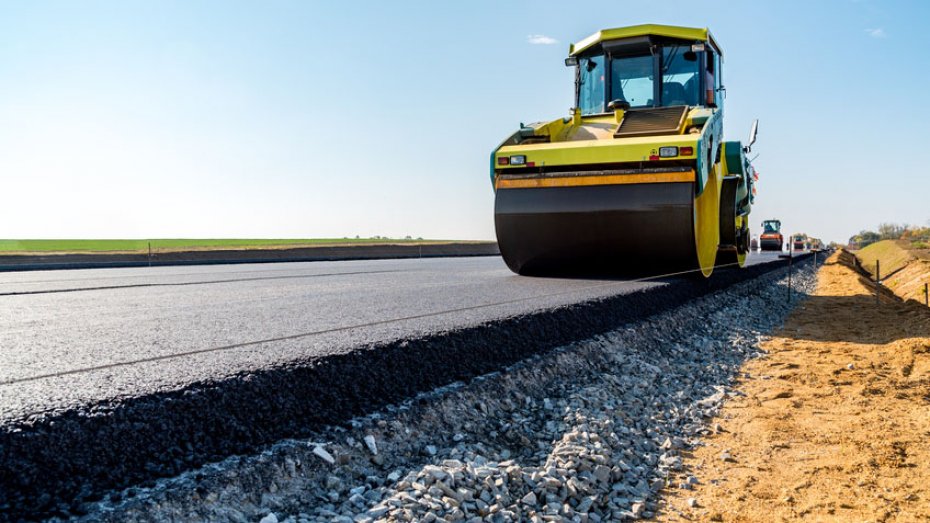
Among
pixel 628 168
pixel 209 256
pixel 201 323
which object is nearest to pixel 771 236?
pixel 209 256

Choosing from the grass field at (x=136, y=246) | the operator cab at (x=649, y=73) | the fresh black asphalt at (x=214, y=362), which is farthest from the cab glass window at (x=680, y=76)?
the grass field at (x=136, y=246)

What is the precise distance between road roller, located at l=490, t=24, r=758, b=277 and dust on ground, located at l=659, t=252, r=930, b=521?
1717 millimetres

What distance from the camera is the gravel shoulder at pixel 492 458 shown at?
101 inches

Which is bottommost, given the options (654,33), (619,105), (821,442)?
(821,442)

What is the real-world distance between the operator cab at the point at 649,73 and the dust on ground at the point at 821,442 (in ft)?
11.9

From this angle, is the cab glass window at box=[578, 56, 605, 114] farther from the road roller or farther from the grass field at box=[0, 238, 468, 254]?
the grass field at box=[0, 238, 468, 254]

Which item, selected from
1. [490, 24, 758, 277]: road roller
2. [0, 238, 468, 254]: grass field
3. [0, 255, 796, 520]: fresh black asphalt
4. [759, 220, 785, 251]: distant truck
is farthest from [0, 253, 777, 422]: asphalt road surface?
[759, 220, 785, 251]: distant truck

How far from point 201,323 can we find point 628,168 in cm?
474

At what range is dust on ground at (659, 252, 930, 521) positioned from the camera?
3344 mm

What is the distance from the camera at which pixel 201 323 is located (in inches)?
184

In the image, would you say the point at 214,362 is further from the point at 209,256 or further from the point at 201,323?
the point at 209,256

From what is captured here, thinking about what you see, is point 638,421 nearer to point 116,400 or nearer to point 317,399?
point 317,399

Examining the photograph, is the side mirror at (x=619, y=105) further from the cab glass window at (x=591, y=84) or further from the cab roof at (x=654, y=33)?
the cab roof at (x=654, y=33)

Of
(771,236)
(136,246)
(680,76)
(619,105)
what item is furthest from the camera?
(771,236)
